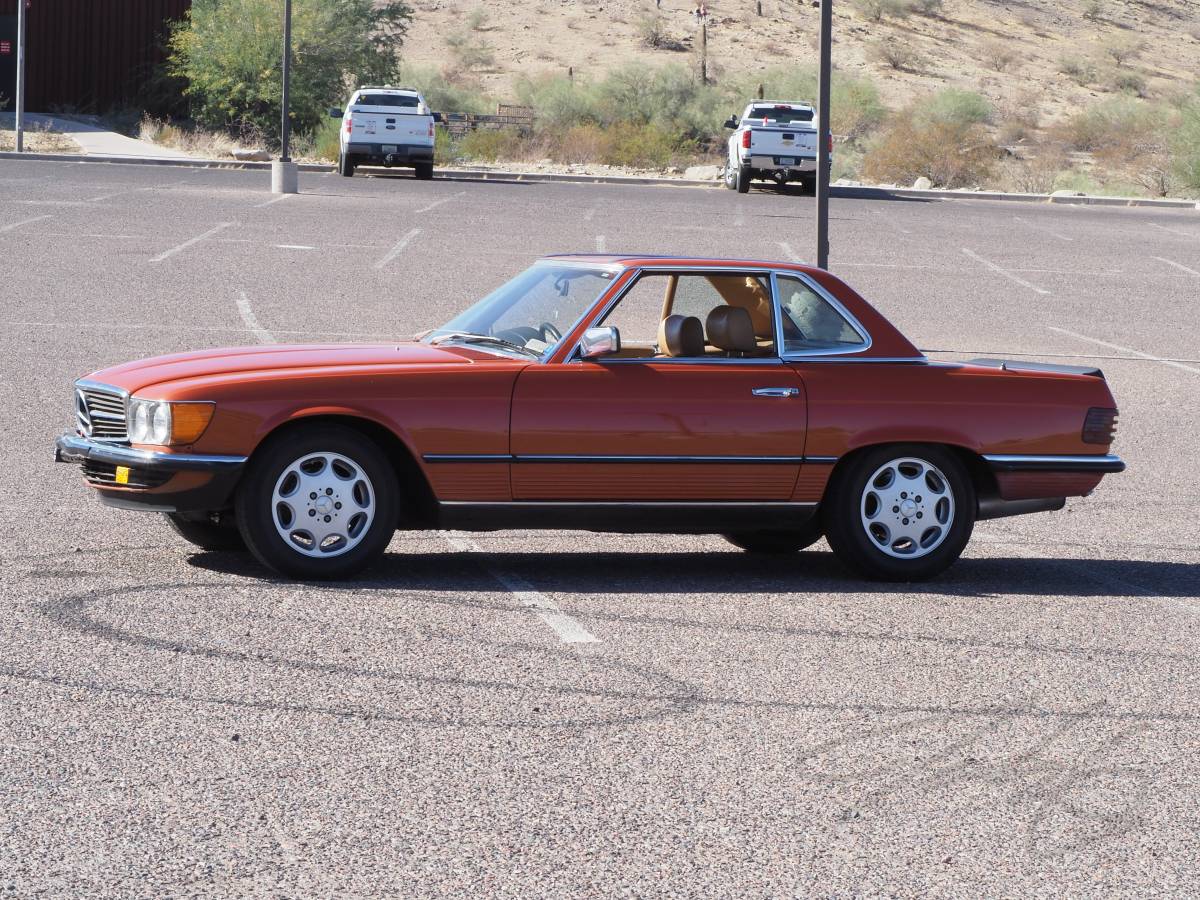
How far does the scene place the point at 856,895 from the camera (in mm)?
4535

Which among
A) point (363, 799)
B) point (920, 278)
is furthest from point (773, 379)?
point (920, 278)

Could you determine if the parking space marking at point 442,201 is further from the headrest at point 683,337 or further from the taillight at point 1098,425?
the taillight at point 1098,425

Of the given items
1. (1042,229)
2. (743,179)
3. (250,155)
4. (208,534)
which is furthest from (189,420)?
(250,155)

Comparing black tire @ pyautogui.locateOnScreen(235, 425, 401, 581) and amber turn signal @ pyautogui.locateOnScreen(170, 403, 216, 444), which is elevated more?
amber turn signal @ pyautogui.locateOnScreen(170, 403, 216, 444)

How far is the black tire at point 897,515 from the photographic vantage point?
338 inches

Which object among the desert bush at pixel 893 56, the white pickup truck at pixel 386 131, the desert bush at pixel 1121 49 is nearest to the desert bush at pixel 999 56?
the desert bush at pixel 893 56

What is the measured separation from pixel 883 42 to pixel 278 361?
81821mm

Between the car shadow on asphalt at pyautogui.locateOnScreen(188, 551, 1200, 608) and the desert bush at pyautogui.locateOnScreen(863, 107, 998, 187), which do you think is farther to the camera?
the desert bush at pyautogui.locateOnScreen(863, 107, 998, 187)

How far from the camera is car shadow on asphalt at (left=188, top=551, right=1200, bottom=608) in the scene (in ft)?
27.5

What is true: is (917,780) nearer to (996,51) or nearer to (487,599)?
(487,599)

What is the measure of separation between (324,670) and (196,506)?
162 cm

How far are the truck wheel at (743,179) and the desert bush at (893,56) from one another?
160 feet

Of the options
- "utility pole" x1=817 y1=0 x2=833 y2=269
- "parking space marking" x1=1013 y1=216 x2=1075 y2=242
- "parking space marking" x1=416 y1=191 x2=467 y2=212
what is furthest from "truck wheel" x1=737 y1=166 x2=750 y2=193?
"utility pole" x1=817 y1=0 x2=833 y2=269

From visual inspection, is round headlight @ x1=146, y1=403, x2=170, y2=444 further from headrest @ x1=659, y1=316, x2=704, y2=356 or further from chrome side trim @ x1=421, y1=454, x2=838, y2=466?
headrest @ x1=659, y1=316, x2=704, y2=356
